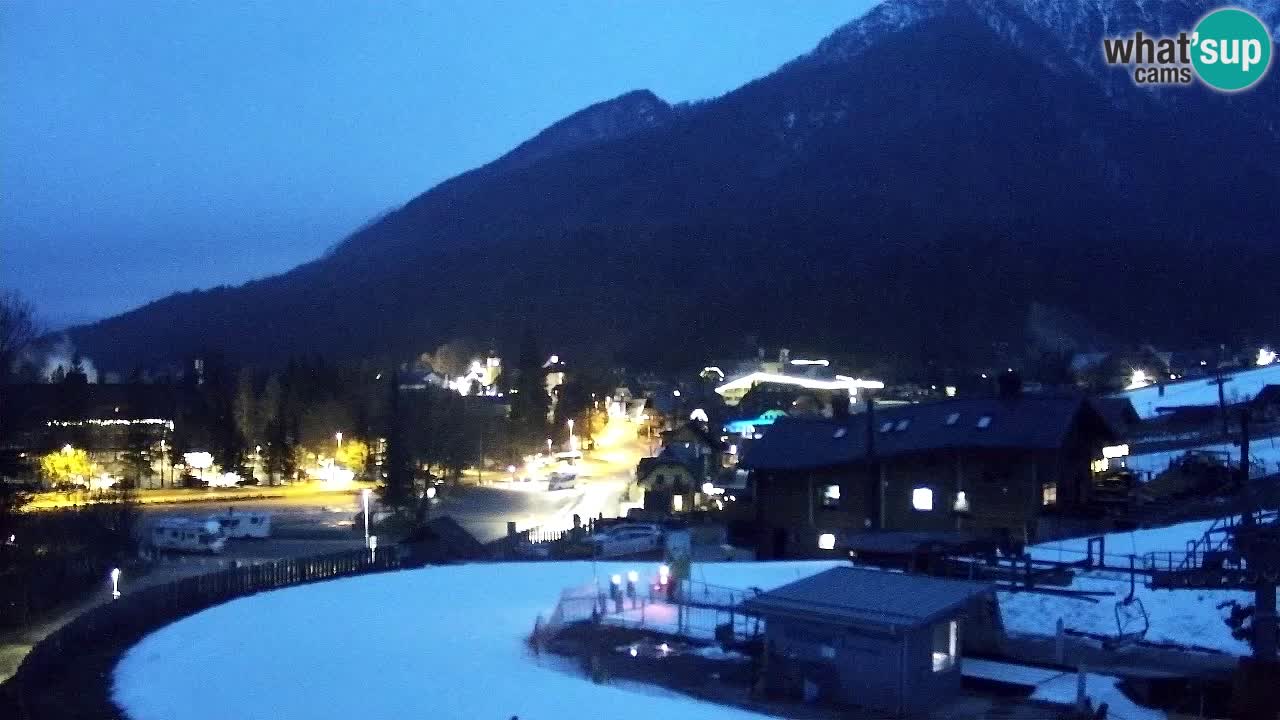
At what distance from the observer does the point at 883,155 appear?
506 ft

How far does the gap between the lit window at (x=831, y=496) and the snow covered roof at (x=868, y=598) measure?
10.8m

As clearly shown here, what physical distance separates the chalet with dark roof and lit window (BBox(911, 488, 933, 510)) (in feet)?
0.06

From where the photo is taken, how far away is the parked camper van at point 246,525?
29516 mm

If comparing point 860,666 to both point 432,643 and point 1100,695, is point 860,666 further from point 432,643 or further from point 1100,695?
point 432,643

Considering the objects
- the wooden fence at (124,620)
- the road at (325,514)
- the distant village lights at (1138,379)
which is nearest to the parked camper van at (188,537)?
the road at (325,514)

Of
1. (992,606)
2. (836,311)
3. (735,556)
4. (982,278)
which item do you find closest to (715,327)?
(836,311)

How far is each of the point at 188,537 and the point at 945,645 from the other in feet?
75.2

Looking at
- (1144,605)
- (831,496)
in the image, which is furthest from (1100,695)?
(831,496)

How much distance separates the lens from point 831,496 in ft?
72.2

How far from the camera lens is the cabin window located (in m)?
10.0

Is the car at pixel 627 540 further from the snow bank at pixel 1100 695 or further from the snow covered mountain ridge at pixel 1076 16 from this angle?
the snow covered mountain ridge at pixel 1076 16

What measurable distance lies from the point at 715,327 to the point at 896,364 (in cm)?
2251

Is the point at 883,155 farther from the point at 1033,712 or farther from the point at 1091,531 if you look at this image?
the point at 1033,712

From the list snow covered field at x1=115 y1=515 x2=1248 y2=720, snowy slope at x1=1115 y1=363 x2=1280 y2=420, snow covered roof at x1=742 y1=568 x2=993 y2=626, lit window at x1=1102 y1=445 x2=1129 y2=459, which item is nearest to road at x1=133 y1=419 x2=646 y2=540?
lit window at x1=1102 y1=445 x2=1129 y2=459
